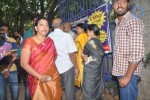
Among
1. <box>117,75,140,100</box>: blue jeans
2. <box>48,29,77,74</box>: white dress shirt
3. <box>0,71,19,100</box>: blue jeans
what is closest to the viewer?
<box>117,75,140,100</box>: blue jeans

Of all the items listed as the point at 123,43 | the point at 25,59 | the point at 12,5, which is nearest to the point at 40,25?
the point at 25,59

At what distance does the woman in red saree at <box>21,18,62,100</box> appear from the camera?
3.26 meters

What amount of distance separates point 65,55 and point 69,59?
0.11 m

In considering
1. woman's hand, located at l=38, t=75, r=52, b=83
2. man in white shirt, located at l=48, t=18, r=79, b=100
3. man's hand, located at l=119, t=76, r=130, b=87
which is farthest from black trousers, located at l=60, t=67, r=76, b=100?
man's hand, located at l=119, t=76, r=130, b=87

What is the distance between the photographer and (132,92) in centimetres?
262

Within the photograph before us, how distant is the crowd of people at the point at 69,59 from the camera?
8.32 feet

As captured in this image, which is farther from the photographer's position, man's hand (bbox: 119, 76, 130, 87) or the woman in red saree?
the woman in red saree

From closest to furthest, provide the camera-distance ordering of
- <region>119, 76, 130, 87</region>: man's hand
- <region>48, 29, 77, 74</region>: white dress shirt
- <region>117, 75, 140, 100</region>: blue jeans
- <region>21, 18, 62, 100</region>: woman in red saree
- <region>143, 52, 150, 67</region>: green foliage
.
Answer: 1. <region>119, 76, 130, 87</region>: man's hand
2. <region>117, 75, 140, 100</region>: blue jeans
3. <region>21, 18, 62, 100</region>: woman in red saree
4. <region>143, 52, 150, 67</region>: green foliage
5. <region>48, 29, 77, 74</region>: white dress shirt

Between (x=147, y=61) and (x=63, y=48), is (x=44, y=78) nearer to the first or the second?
(x=63, y=48)

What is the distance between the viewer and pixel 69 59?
462 centimetres

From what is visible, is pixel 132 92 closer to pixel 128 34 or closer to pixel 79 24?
pixel 128 34

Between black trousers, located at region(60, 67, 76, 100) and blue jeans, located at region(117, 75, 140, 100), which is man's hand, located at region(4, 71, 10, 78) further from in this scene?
blue jeans, located at region(117, 75, 140, 100)

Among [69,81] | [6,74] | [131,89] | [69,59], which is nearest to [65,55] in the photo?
[69,59]

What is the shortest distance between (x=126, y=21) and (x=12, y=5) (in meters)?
14.9
